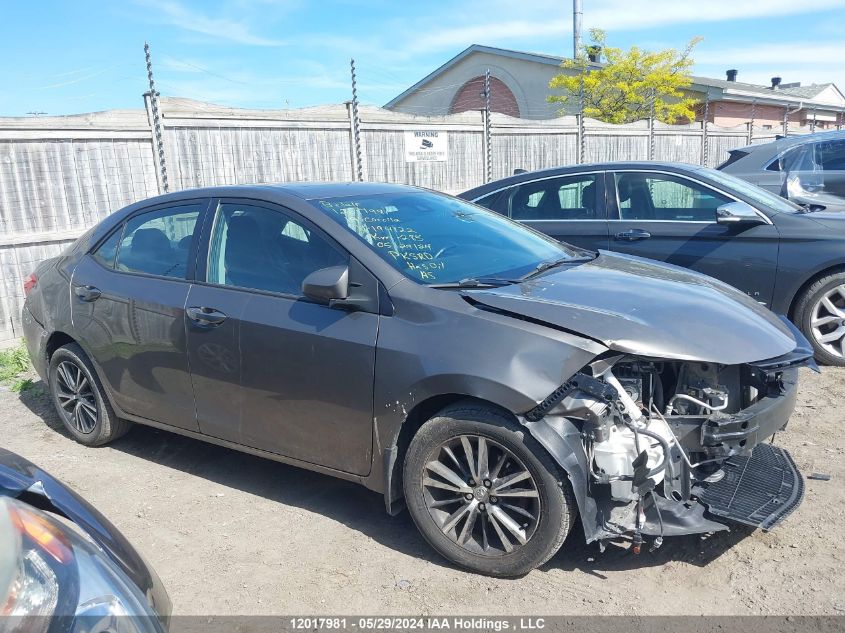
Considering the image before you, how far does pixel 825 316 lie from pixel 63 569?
578 cm

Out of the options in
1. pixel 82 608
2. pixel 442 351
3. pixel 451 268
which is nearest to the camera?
pixel 82 608

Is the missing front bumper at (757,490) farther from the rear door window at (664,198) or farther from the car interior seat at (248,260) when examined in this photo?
the rear door window at (664,198)

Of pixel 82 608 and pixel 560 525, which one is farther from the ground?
pixel 82 608

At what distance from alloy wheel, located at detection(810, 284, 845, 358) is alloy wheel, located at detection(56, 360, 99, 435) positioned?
17.8 ft

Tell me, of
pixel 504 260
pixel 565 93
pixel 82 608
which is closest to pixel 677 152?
pixel 565 93

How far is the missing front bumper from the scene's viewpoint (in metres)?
3.09

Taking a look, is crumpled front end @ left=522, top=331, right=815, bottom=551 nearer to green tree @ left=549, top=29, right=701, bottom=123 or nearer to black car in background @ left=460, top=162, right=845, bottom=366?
black car in background @ left=460, top=162, right=845, bottom=366

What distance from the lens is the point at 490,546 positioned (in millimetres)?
3258

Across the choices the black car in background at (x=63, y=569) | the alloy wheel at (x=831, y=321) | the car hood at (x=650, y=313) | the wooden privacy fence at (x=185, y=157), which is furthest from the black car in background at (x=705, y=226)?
the black car in background at (x=63, y=569)

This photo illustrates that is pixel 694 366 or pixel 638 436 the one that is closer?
pixel 638 436

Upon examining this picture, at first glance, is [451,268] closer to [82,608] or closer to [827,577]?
[827,577]

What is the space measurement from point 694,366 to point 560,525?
0.97 m

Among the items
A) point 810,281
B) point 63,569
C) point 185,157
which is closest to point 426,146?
point 185,157

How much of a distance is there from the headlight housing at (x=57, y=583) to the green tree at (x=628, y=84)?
91.0 ft
